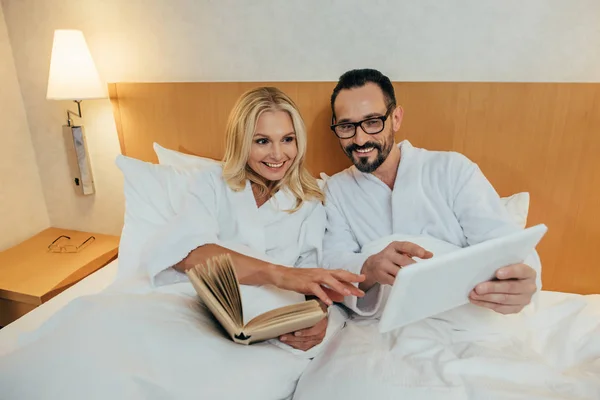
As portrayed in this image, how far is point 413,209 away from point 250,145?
55 cm

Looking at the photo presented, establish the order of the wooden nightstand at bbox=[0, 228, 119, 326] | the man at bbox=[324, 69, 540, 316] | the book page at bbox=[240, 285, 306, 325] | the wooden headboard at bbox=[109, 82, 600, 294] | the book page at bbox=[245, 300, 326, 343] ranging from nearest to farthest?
1. the book page at bbox=[245, 300, 326, 343]
2. the book page at bbox=[240, 285, 306, 325]
3. the man at bbox=[324, 69, 540, 316]
4. the wooden headboard at bbox=[109, 82, 600, 294]
5. the wooden nightstand at bbox=[0, 228, 119, 326]

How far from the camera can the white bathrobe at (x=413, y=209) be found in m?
1.19

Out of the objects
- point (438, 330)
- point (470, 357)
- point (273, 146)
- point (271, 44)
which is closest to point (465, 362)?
point (470, 357)

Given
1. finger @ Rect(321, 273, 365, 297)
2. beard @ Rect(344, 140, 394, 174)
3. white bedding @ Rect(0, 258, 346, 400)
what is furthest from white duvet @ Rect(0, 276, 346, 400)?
beard @ Rect(344, 140, 394, 174)

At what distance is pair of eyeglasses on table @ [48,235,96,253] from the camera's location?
1907 mm

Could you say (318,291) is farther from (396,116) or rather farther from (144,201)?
(144,201)

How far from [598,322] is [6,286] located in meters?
2.05

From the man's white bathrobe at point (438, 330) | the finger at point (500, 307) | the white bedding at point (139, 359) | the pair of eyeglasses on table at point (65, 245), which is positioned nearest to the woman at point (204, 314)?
the white bedding at point (139, 359)

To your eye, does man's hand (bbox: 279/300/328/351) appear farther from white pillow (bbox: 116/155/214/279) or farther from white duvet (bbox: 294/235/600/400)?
white pillow (bbox: 116/155/214/279)

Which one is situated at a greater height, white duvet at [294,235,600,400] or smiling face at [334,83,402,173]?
smiling face at [334,83,402,173]

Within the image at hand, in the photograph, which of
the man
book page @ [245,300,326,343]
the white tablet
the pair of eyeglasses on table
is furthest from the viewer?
the pair of eyeglasses on table

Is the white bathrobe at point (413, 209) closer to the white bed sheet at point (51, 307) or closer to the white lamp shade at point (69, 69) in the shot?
the white bed sheet at point (51, 307)

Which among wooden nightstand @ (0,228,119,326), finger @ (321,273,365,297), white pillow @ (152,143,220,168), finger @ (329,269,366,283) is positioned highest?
white pillow @ (152,143,220,168)

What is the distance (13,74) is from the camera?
1.97 m
